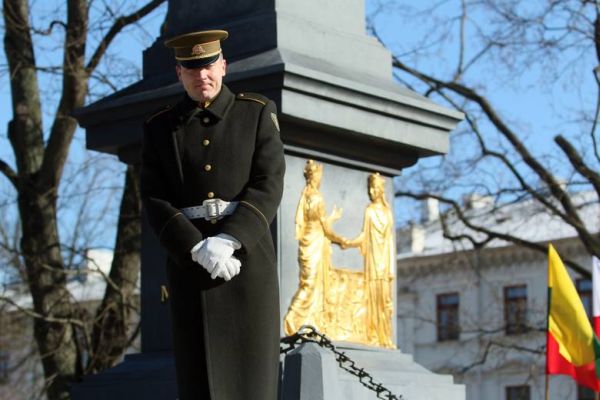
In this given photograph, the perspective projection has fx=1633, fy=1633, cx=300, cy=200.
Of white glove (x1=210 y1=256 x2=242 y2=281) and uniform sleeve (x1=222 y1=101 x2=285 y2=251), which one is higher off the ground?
uniform sleeve (x1=222 y1=101 x2=285 y2=251)

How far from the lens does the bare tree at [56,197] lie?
15.2m

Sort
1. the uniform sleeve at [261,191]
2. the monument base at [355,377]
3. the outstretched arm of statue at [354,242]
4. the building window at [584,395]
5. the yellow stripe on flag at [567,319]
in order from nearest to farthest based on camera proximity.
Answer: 1. the uniform sleeve at [261,191]
2. the monument base at [355,377]
3. the outstretched arm of statue at [354,242]
4. the yellow stripe on flag at [567,319]
5. the building window at [584,395]

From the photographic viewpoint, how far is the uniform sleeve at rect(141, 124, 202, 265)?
550 centimetres

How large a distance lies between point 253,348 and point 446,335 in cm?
4402

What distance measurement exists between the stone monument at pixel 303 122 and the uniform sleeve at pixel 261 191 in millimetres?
1771

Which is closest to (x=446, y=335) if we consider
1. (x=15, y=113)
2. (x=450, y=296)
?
(x=450, y=296)

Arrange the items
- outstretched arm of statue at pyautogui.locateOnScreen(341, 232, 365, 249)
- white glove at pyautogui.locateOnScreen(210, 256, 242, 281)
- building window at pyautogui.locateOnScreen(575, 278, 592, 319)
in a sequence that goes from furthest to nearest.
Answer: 1. building window at pyautogui.locateOnScreen(575, 278, 592, 319)
2. outstretched arm of statue at pyautogui.locateOnScreen(341, 232, 365, 249)
3. white glove at pyautogui.locateOnScreen(210, 256, 242, 281)

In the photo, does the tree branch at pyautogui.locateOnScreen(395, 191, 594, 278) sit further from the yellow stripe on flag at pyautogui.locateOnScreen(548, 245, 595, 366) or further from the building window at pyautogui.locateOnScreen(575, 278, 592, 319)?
the building window at pyautogui.locateOnScreen(575, 278, 592, 319)

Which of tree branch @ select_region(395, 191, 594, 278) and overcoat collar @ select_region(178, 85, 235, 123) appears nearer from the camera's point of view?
overcoat collar @ select_region(178, 85, 235, 123)

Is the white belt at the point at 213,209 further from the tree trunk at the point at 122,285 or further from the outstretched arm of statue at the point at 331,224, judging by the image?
the tree trunk at the point at 122,285

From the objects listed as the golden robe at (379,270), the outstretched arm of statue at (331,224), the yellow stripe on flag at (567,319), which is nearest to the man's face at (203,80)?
the outstretched arm of statue at (331,224)

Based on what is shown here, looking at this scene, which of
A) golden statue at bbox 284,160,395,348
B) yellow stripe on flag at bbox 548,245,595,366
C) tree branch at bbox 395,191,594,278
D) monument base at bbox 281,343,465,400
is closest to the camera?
monument base at bbox 281,343,465,400

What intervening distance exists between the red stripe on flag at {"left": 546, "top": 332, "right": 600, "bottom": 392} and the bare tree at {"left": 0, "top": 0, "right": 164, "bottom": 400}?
525 centimetres

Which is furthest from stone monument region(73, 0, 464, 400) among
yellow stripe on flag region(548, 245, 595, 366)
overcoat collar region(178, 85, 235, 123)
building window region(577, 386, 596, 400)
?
building window region(577, 386, 596, 400)
